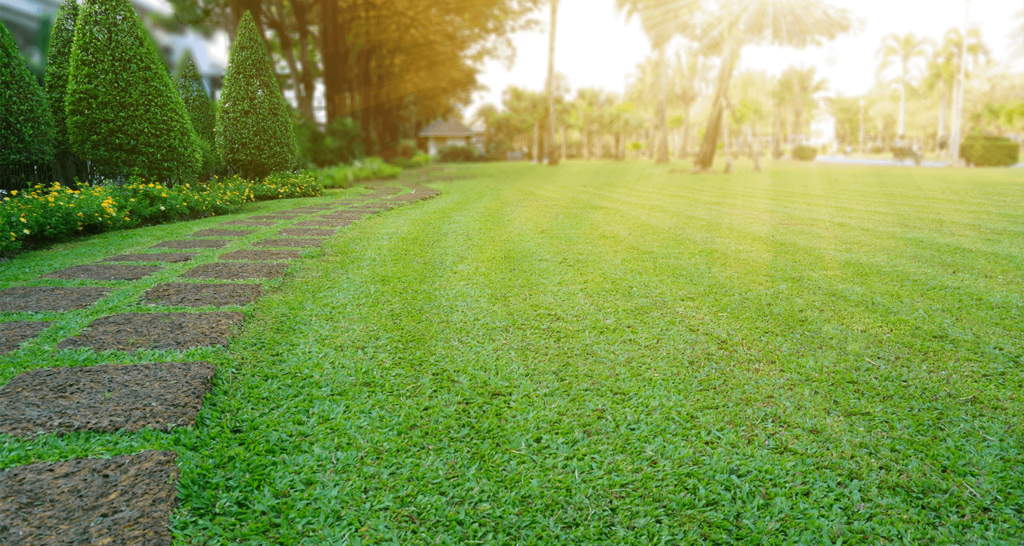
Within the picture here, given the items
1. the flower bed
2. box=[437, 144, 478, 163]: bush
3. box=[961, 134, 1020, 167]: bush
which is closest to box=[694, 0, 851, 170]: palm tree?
box=[961, 134, 1020, 167]: bush

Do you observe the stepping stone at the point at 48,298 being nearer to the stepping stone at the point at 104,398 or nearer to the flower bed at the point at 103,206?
the stepping stone at the point at 104,398

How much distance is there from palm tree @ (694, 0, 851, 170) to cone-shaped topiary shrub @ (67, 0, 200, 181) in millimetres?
17655

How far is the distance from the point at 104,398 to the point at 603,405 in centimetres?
220

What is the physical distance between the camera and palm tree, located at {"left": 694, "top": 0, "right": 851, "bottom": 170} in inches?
769

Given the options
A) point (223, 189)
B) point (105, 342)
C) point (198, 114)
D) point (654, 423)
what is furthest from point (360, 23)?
point (654, 423)

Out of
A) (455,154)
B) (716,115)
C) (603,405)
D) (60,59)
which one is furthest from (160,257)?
(455,154)

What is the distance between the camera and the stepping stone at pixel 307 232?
6.38 metres

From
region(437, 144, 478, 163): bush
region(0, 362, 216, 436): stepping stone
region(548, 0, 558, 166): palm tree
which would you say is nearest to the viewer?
region(0, 362, 216, 436): stepping stone

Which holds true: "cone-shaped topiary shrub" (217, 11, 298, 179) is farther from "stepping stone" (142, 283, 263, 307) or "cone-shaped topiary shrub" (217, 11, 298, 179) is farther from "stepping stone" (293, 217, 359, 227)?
"stepping stone" (142, 283, 263, 307)

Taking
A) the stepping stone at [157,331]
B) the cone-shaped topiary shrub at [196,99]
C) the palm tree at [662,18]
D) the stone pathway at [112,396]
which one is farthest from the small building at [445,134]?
the stepping stone at [157,331]

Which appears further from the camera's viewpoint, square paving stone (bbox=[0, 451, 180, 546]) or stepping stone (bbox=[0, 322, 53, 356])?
stepping stone (bbox=[0, 322, 53, 356])

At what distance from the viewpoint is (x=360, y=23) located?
68.5 ft

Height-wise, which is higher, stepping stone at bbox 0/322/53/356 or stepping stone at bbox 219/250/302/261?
stepping stone at bbox 219/250/302/261

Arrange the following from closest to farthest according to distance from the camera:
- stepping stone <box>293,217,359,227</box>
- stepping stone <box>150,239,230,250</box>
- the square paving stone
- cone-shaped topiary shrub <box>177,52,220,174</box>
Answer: the square paving stone < stepping stone <box>150,239,230,250</box> < stepping stone <box>293,217,359,227</box> < cone-shaped topiary shrub <box>177,52,220,174</box>
